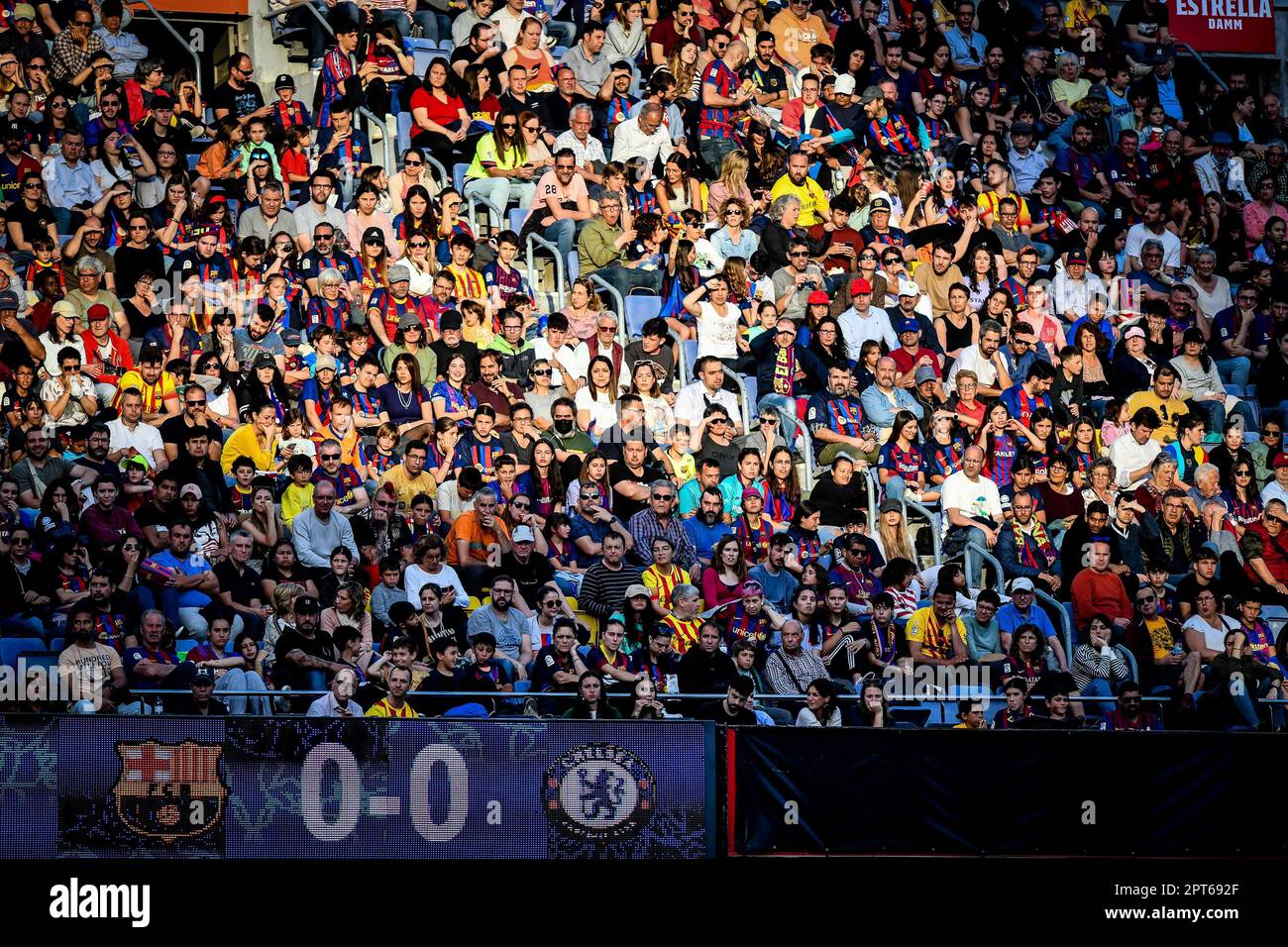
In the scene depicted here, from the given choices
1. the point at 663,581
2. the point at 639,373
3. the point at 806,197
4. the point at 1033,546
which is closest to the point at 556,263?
the point at 639,373

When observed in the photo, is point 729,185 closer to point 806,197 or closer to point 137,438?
point 806,197

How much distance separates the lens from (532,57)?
61.7ft

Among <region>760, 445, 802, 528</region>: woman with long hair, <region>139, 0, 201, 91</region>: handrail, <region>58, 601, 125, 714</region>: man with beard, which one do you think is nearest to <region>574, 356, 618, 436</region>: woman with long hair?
<region>760, 445, 802, 528</region>: woman with long hair

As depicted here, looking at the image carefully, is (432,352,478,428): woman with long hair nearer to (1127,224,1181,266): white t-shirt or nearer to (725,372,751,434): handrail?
(725,372,751,434): handrail

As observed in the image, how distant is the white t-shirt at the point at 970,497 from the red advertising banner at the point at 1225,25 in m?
8.91

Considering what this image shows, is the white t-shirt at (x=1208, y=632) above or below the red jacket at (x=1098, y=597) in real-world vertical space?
below

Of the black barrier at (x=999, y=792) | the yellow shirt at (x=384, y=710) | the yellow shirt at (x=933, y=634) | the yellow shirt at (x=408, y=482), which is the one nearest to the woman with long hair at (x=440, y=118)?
the yellow shirt at (x=408, y=482)

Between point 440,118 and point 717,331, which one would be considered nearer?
point 717,331

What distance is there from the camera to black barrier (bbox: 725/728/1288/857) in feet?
41.0

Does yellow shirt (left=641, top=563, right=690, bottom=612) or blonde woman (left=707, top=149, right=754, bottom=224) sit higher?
blonde woman (left=707, top=149, right=754, bottom=224)

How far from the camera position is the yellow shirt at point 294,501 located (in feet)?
48.4

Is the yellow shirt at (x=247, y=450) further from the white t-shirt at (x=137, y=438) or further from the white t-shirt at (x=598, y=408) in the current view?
the white t-shirt at (x=598, y=408)

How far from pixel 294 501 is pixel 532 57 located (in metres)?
5.96

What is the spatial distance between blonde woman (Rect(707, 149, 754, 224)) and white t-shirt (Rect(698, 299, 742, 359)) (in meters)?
1.29
